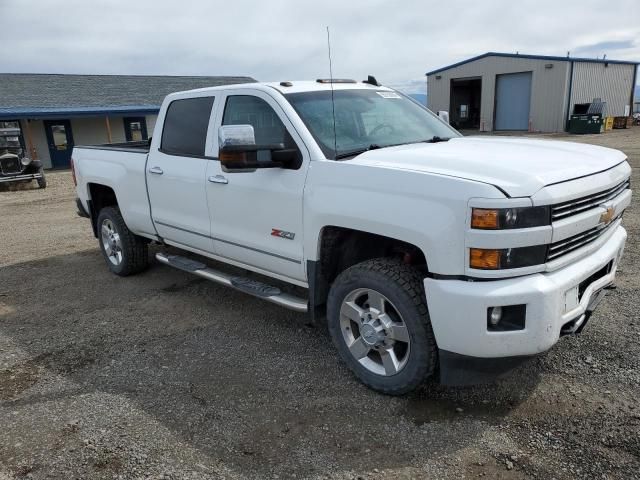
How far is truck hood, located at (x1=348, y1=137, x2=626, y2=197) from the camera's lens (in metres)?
2.75

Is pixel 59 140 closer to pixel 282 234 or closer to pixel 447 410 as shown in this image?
pixel 282 234

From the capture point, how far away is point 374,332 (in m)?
3.30

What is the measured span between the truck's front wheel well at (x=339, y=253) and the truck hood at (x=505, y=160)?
1.68 feet

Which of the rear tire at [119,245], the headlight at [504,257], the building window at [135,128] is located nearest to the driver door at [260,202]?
the headlight at [504,257]

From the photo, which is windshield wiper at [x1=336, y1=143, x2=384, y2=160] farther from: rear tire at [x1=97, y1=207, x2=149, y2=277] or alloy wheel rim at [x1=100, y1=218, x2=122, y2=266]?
alloy wheel rim at [x1=100, y1=218, x2=122, y2=266]

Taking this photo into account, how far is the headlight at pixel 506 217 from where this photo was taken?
2.62m

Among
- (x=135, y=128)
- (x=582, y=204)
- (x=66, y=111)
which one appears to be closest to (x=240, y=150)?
(x=582, y=204)

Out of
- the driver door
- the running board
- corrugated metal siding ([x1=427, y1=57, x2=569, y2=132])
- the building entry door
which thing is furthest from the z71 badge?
corrugated metal siding ([x1=427, y1=57, x2=569, y2=132])

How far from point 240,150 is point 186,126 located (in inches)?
67.2

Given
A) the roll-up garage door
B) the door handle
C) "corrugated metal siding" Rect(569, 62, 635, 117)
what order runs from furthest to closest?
the roll-up garage door, "corrugated metal siding" Rect(569, 62, 635, 117), the door handle

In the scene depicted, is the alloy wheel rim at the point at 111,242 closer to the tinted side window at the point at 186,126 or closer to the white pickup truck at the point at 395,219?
the white pickup truck at the point at 395,219

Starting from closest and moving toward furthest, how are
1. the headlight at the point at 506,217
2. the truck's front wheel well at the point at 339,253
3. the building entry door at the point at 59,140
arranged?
the headlight at the point at 506,217
the truck's front wheel well at the point at 339,253
the building entry door at the point at 59,140

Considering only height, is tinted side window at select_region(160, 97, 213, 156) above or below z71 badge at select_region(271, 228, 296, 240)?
above

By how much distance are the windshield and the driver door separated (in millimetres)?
195
